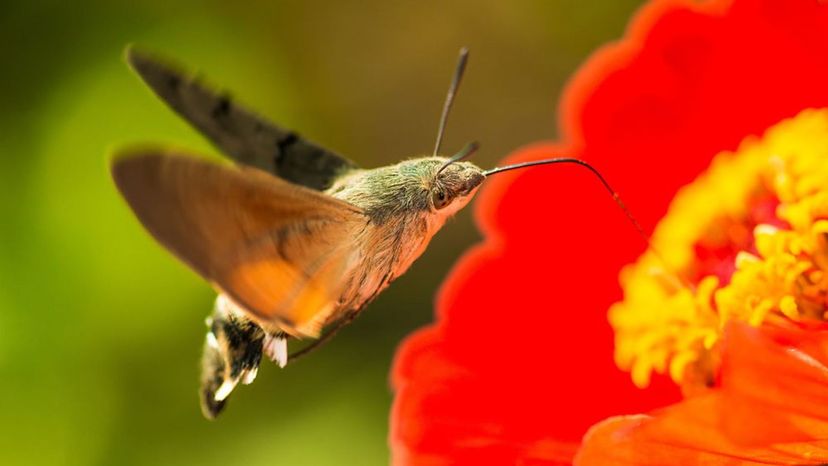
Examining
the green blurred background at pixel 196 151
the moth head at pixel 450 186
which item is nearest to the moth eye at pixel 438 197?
the moth head at pixel 450 186

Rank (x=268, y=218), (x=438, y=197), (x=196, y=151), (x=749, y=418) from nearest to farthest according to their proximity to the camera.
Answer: (x=749, y=418) → (x=268, y=218) → (x=438, y=197) → (x=196, y=151)

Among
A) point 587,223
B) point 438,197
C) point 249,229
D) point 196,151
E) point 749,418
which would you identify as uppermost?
point 196,151

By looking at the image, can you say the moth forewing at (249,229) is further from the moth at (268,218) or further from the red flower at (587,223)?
the red flower at (587,223)

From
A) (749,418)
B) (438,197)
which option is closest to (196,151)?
(438,197)

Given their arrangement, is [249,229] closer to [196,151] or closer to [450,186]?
[450,186]

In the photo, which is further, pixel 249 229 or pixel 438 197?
pixel 438 197

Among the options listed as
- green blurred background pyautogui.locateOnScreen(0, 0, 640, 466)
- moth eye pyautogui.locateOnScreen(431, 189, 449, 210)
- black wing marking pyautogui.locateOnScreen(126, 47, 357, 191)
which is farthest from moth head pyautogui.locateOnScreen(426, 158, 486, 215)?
green blurred background pyautogui.locateOnScreen(0, 0, 640, 466)
